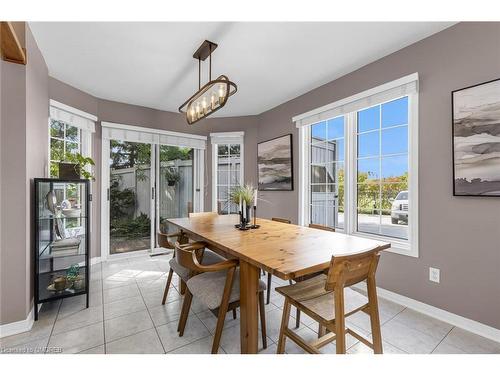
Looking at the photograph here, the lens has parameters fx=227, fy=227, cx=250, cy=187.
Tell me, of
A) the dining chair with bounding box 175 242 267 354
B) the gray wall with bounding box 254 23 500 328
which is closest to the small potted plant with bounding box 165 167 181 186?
the dining chair with bounding box 175 242 267 354

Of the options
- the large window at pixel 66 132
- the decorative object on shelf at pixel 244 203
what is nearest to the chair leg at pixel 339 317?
the decorative object on shelf at pixel 244 203

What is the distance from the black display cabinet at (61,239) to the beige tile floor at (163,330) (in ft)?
0.71

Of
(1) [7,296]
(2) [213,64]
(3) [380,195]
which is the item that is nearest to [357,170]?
(3) [380,195]

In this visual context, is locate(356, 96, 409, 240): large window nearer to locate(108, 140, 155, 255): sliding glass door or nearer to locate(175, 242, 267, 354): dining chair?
locate(175, 242, 267, 354): dining chair

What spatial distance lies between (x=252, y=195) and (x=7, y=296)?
213 cm

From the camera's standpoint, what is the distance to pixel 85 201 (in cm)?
231

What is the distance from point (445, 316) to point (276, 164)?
8.96 feet

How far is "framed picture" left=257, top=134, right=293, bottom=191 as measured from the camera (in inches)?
144

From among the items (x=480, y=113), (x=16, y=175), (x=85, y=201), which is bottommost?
(x=85, y=201)

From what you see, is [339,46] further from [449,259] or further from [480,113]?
[449,259]

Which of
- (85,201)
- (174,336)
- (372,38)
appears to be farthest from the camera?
(85,201)

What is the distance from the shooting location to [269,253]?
4.37ft

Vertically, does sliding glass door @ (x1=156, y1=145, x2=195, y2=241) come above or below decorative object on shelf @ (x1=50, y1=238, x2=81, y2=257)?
above

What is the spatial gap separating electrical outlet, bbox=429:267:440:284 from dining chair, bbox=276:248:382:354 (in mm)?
1109
